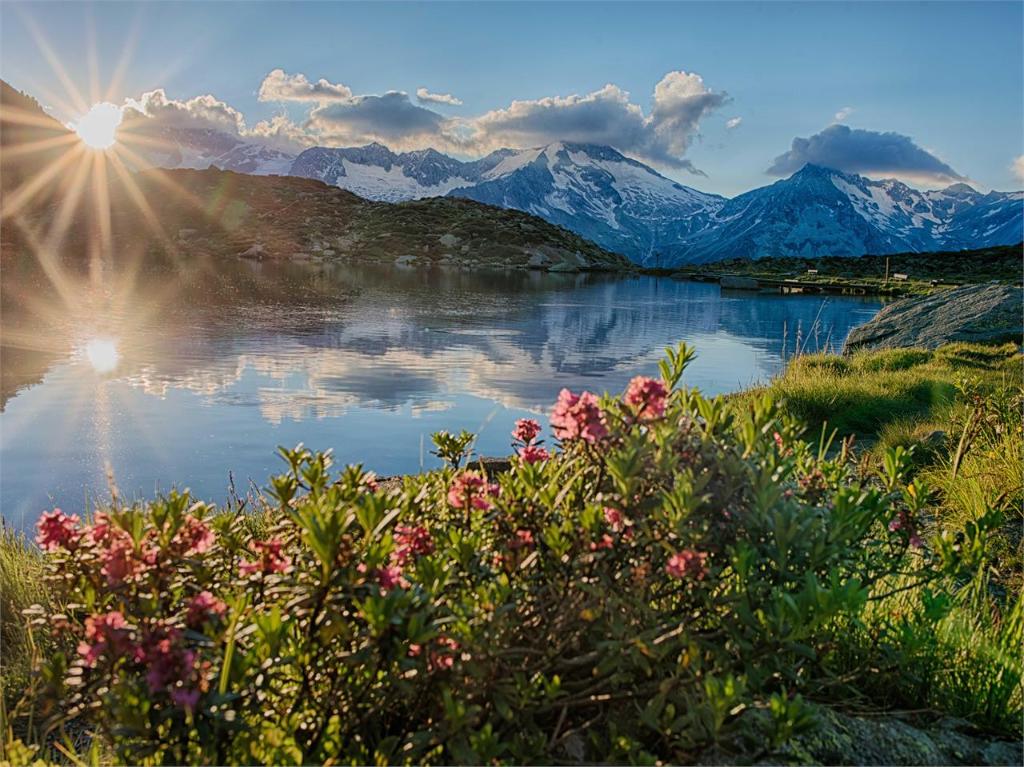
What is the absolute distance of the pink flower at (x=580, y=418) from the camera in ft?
10.0

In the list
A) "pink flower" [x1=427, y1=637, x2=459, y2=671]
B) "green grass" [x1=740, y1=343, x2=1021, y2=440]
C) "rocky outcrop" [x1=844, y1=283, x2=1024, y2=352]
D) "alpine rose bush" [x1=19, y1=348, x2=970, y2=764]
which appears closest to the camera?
"alpine rose bush" [x1=19, y1=348, x2=970, y2=764]

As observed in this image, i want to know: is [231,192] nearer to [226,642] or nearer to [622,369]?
[622,369]

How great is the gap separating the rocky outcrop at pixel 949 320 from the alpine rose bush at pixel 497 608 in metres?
17.9

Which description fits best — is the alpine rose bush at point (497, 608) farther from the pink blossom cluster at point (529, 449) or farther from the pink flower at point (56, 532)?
the pink blossom cluster at point (529, 449)

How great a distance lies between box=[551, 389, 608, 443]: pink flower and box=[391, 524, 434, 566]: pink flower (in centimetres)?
72

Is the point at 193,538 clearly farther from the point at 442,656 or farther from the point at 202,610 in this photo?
the point at 442,656

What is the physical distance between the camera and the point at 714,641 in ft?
10.2

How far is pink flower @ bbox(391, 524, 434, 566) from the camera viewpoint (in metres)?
3.04

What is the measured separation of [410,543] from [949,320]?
20.7 meters


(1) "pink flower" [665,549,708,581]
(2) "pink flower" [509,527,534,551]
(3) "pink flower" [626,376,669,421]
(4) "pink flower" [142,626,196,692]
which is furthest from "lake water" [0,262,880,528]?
(1) "pink flower" [665,549,708,581]

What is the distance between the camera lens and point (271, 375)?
14758mm

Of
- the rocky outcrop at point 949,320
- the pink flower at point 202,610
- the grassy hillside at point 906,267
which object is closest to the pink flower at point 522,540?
the pink flower at point 202,610

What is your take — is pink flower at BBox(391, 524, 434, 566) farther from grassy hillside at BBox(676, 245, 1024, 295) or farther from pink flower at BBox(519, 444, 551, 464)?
grassy hillside at BBox(676, 245, 1024, 295)

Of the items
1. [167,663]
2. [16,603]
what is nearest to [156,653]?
[167,663]
